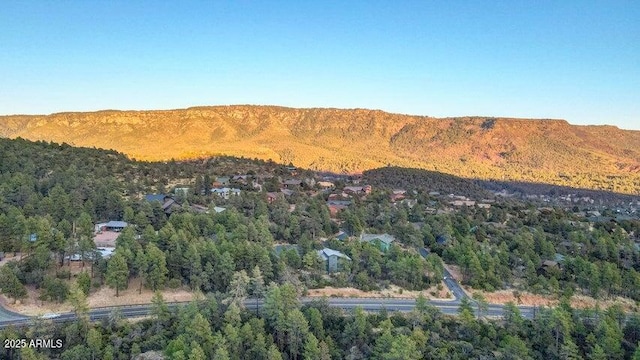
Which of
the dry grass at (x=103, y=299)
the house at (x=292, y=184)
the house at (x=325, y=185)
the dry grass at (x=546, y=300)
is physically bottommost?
the dry grass at (x=546, y=300)

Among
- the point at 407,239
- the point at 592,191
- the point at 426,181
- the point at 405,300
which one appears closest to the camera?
the point at 405,300

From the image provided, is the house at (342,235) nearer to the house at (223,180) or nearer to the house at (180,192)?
the house at (180,192)

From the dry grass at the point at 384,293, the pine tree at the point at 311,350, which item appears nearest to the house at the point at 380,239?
the dry grass at the point at 384,293

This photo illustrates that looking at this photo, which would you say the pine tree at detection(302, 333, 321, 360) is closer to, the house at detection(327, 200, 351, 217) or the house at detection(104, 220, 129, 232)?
the house at detection(104, 220, 129, 232)

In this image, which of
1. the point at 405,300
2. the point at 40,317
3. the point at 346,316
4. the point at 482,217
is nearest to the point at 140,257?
the point at 40,317

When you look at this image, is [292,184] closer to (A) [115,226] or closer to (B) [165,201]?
(B) [165,201]

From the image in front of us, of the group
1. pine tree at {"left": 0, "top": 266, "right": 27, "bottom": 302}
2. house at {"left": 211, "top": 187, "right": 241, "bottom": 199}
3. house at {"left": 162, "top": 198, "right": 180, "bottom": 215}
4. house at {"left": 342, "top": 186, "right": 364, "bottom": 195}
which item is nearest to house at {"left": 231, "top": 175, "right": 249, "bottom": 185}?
house at {"left": 211, "top": 187, "right": 241, "bottom": 199}

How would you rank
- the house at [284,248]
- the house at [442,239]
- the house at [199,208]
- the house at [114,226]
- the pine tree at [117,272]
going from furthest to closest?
the house at [199,208] → the house at [442,239] → the house at [114,226] → the house at [284,248] → the pine tree at [117,272]

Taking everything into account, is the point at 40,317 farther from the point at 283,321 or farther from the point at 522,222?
the point at 522,222

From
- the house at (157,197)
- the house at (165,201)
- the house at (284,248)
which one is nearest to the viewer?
the house at (284,248)
